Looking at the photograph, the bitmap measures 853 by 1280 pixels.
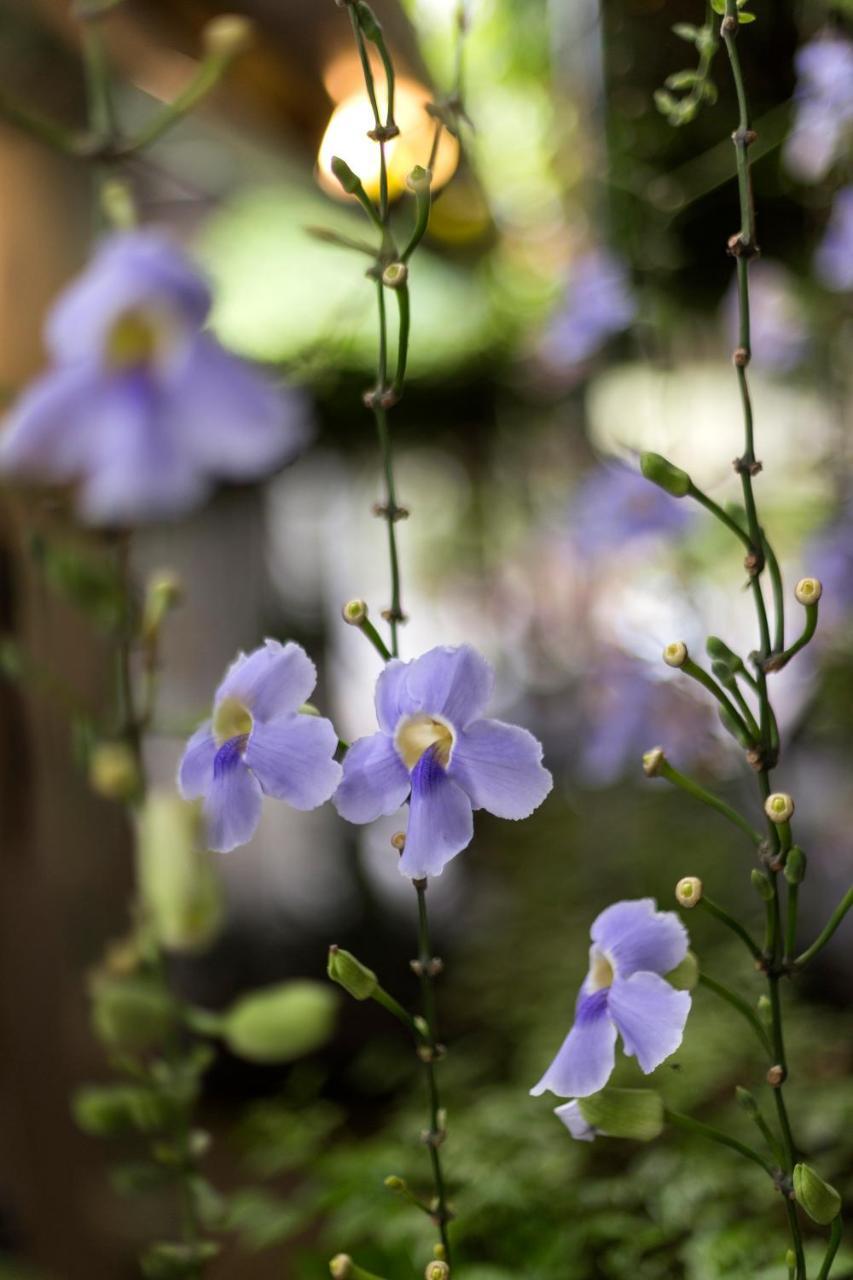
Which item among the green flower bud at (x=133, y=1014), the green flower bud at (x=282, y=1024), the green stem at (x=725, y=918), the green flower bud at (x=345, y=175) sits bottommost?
the green flower bud at (x=282, y=1024)

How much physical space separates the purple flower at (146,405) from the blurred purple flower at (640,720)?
0.39 m

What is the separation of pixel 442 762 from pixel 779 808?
0.07 m

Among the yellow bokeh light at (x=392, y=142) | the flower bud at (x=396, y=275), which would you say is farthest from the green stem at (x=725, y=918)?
the yellow bokeh light at (x=392, y=142)

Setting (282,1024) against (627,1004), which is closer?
(627,1004)

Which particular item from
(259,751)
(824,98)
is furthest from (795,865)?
(824,98)

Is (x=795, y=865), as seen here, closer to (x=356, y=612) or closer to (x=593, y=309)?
(x=356, y=612)

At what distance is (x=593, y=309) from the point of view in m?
0.70

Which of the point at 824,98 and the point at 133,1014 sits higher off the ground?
the point at 824,98

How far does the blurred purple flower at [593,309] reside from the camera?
2.26ft

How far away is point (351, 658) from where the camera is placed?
4.58ft

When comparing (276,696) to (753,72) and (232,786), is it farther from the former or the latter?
(753,72)

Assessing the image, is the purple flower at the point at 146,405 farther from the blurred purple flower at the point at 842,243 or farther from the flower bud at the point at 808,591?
the blurred purple flower at the point at 842,243

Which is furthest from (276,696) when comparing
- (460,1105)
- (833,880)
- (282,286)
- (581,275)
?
(282,286)

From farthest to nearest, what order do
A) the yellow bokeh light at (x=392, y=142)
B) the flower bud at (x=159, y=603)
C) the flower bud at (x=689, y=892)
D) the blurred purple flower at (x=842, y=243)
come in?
the yellow bokeh light at (x=392, y=142) → the blurred purple flower at (x=842, y=243) → the flower bud at (x=159, y=603) → the flower bud at (x=689, y=892)
